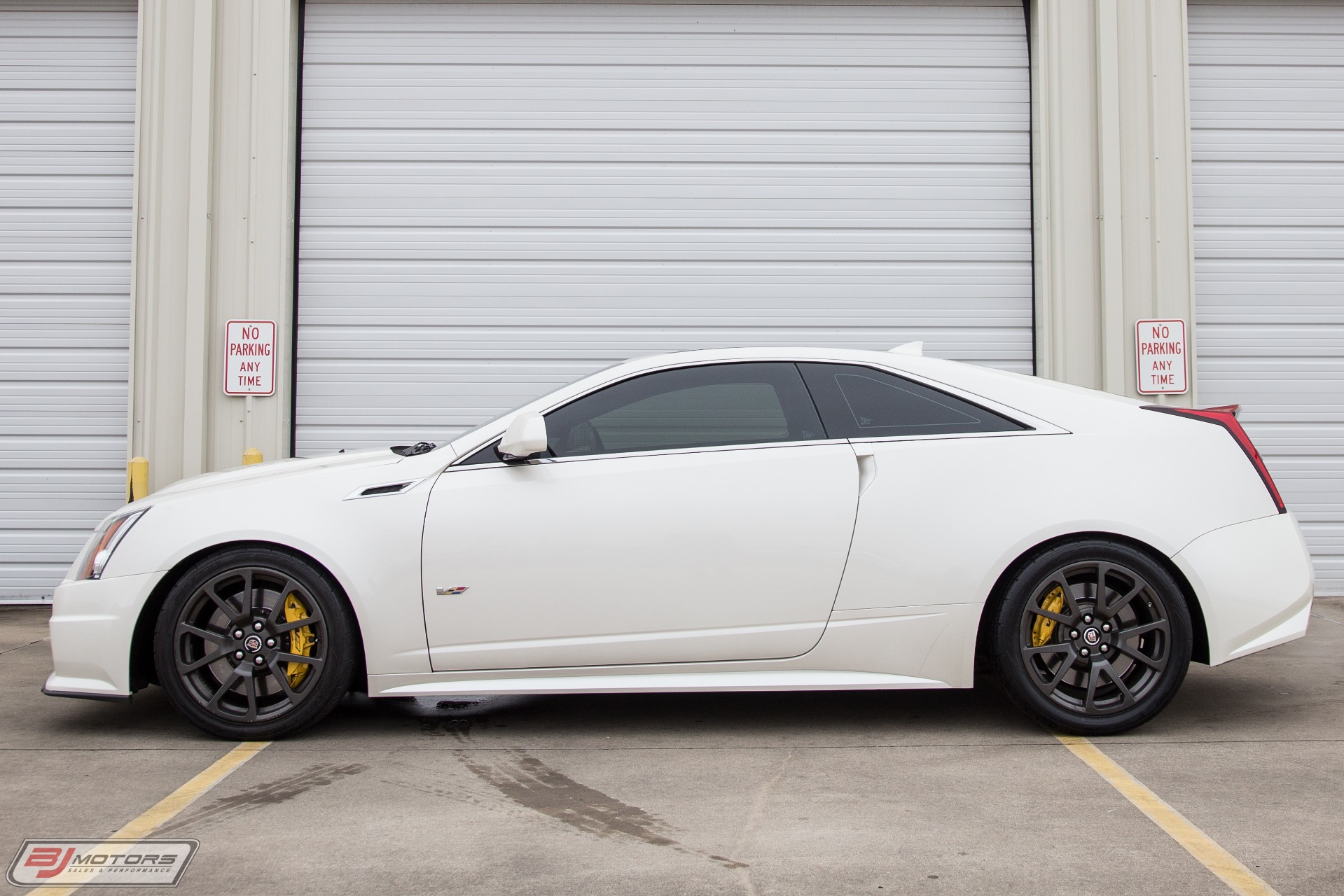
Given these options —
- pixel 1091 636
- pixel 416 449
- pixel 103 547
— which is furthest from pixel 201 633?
pixel 1091 636

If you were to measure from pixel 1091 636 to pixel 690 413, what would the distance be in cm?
164

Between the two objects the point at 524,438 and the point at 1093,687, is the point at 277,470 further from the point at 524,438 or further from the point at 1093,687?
the point at 1093,687

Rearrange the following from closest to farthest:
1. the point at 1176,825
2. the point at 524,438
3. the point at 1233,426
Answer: the point at 1176,825, the point at 524,438, the point at 1233,426

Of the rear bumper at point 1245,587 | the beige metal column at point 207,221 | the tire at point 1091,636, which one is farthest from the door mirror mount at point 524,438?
the beige metal column at point 207,221

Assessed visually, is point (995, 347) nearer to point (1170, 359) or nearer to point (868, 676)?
point (1170, 359)

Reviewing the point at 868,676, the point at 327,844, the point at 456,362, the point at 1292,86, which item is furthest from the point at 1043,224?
the point at 327,844

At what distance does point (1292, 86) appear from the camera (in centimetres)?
774

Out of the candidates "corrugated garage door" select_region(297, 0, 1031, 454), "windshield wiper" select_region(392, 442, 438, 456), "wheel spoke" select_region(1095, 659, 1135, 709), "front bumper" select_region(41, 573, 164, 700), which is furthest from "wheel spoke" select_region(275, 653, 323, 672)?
"corrugated garage door" select_region(297, 0, 1031, 454)

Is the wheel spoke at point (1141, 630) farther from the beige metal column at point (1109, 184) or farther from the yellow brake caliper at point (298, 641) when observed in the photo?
the beige metal column at point (1109, 184)

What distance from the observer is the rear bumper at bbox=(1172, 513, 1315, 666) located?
3.78m

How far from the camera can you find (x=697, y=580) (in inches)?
148

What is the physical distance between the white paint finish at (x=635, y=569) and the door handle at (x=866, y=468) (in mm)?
41

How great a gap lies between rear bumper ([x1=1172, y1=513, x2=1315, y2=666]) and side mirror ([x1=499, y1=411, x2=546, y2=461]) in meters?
2.30

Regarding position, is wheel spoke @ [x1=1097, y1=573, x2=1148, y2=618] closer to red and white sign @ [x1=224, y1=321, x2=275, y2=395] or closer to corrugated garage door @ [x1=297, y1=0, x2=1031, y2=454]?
corrugated garage door @ [x1=297, y1=0, x2=1031, y2=454]
